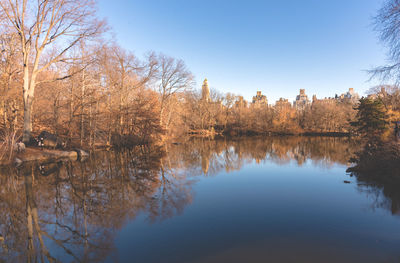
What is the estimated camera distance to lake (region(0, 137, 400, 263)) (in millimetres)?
4121

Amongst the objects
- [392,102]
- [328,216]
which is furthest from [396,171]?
[392,102]

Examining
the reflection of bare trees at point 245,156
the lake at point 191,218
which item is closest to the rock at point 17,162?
the lake at point 191,218

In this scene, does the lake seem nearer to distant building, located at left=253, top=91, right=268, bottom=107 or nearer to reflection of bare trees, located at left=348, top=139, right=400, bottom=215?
reflection of bare trees, located at left=348, top=139, right=400, bottom=215

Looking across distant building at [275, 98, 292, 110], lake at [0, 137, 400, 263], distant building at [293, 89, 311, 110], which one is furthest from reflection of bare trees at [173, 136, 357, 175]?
distant building at [293, 89, 311, 110]

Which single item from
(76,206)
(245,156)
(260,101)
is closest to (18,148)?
(76,206)

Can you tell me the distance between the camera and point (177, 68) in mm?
31922

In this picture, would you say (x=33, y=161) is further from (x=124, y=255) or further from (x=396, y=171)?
(x=396, y=171)

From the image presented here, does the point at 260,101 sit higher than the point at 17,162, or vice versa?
the point at 260,101

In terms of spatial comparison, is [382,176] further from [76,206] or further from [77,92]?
[77,92]

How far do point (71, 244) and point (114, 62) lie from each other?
866 inches

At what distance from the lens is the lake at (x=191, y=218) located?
4121mm

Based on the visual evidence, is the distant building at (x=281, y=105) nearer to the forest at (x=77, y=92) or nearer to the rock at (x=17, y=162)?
the forest at (x=77, y=92)

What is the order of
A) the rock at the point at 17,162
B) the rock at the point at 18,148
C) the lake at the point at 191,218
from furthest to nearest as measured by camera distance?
the rock at the point at 18,148 < the rock at the point at 17,162 < the lake at the point at 191,218

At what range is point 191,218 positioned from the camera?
5.75 meters
